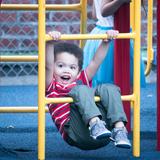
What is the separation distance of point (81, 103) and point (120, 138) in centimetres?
26

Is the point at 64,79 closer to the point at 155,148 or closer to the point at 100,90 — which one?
the point at 100,90

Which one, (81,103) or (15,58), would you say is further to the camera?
(15,58)

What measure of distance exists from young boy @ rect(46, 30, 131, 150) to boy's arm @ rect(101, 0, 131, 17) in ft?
2.08

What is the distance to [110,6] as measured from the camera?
5535mm

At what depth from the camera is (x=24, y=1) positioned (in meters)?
8.66

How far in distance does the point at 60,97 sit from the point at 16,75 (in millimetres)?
3792

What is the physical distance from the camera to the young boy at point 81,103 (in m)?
4.54

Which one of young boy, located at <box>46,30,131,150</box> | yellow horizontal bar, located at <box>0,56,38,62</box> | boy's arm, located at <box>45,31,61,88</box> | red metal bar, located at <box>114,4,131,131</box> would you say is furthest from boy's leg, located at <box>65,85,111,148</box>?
yellow horizontal bar, located at <box>0,56,38,62</box>

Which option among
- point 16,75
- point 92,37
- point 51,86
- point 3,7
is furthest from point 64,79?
point 16,75

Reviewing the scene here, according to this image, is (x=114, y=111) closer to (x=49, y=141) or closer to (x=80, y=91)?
(x=80, y=91)

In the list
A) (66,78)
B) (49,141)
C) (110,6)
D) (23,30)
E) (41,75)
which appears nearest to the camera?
(41,75)

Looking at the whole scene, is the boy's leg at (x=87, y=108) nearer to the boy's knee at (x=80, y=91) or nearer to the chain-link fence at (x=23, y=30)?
the boy's knee at (x=80, y=91)

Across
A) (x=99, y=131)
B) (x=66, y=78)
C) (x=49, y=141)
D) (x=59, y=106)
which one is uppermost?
(x=66, y=78)

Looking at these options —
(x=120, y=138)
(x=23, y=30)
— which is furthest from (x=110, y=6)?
(x=23, y=30)
